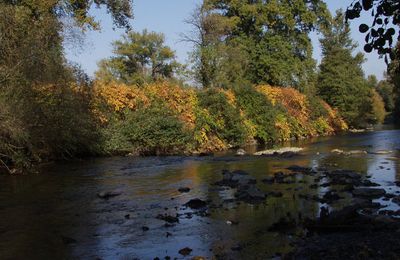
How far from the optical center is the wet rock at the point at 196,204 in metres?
11.1

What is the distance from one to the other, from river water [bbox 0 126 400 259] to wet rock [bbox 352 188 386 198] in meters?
0.73

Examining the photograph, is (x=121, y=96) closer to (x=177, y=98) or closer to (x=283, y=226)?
(x=177, y=98)

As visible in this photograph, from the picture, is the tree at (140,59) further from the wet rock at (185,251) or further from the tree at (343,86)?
the wet rock at (185,251)

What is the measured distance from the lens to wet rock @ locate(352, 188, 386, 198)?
1158 cm

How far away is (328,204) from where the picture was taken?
1083cm

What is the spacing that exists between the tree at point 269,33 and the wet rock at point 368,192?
32730mm

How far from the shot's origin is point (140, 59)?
68062 mm

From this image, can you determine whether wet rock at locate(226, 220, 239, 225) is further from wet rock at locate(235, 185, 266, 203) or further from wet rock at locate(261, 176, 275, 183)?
wet rock at locate(261, 176, 275, 183)

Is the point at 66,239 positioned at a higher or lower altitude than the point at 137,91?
lower

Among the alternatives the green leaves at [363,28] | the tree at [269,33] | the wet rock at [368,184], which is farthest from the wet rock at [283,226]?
the tree at [269,33]

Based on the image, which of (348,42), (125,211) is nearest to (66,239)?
(125,211)

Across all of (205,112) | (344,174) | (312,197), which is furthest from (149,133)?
(312,197)

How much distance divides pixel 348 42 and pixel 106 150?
5305 centimetres

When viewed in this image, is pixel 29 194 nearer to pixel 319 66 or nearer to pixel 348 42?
pixel 319 66
